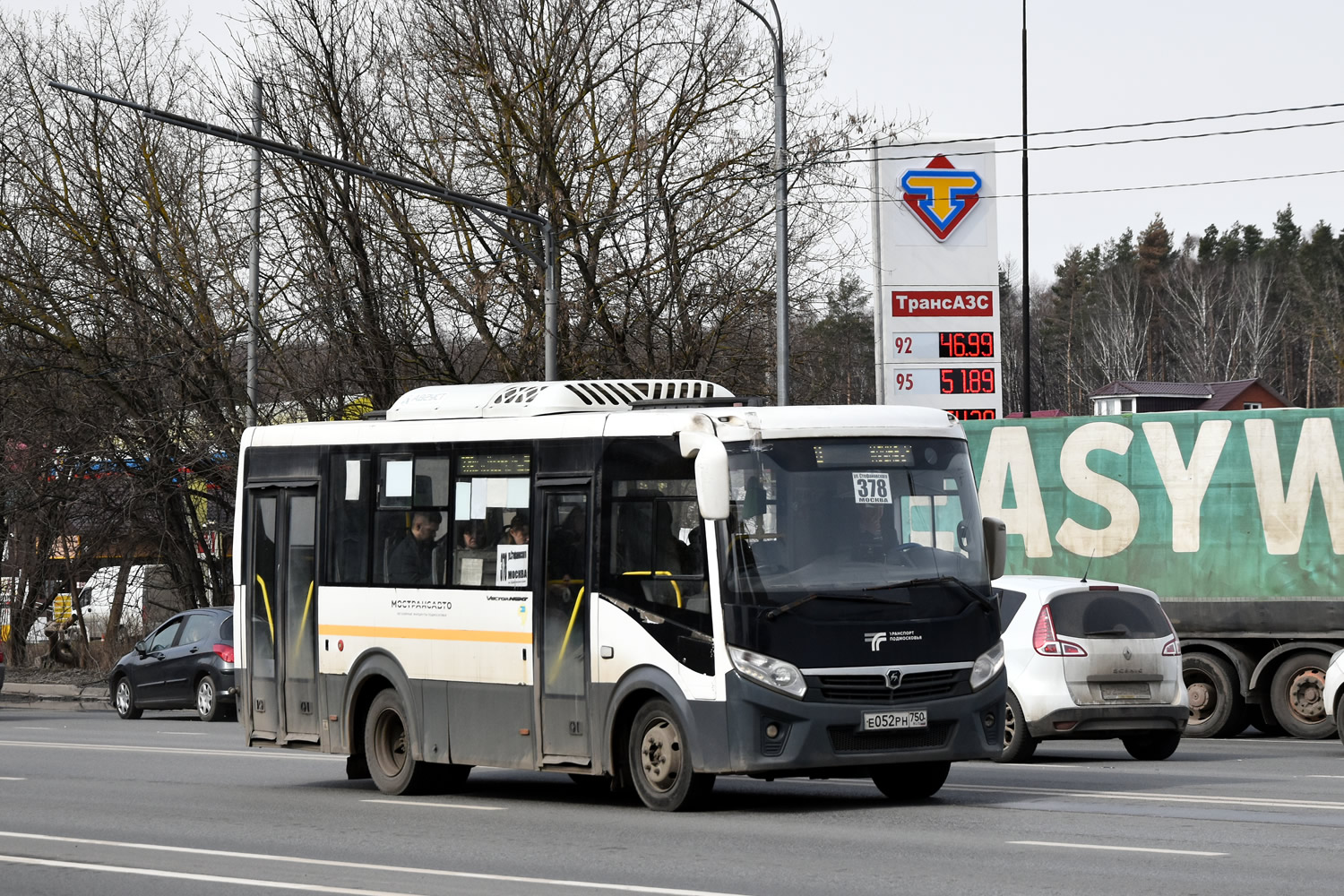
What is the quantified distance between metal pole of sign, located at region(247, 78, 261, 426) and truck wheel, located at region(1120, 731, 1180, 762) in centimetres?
1838

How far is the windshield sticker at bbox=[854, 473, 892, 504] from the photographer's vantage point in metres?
12.0

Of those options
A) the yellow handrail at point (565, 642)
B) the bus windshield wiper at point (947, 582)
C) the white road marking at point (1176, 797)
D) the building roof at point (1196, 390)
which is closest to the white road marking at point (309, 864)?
the yellow handrail at point (565, 642)

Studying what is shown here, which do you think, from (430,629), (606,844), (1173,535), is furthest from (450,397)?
(1173,535)

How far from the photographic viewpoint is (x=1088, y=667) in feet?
50.8

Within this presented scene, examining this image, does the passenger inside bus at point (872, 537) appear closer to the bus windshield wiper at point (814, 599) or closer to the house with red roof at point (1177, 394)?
the bus windshield wiper at point (814, 599)

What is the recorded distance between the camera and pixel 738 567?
11.6 meters

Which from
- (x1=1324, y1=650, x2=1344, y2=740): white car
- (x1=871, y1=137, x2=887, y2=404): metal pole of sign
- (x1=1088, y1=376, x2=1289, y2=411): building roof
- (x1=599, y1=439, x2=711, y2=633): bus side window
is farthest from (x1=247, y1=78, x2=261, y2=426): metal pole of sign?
(x1=1088, y1=376, x2=1289, y2=411): building roof

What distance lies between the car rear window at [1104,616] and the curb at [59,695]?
62.1 feet

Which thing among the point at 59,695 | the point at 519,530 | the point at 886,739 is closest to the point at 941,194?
the point at 59,695

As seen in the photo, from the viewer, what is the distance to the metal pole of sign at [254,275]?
→ 31078 mm

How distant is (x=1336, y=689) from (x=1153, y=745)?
73.1 inches

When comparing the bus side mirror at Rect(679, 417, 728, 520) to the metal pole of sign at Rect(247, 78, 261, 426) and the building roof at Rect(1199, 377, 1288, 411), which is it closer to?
the metal pole of sign at Rect(247, 78, 261, 426)

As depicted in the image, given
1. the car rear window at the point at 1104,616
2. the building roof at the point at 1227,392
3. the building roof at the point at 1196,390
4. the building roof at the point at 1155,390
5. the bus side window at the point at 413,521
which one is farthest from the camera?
the building roof at the point at 1227,392

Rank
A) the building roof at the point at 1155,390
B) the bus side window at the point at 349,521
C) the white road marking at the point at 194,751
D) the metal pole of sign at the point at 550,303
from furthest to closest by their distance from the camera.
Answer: the building roof at the point at 1155,390
the metal pole of sign at the point at 550,303
the white road marking at the point at 194,751
the bus side window at the point at 349,521
